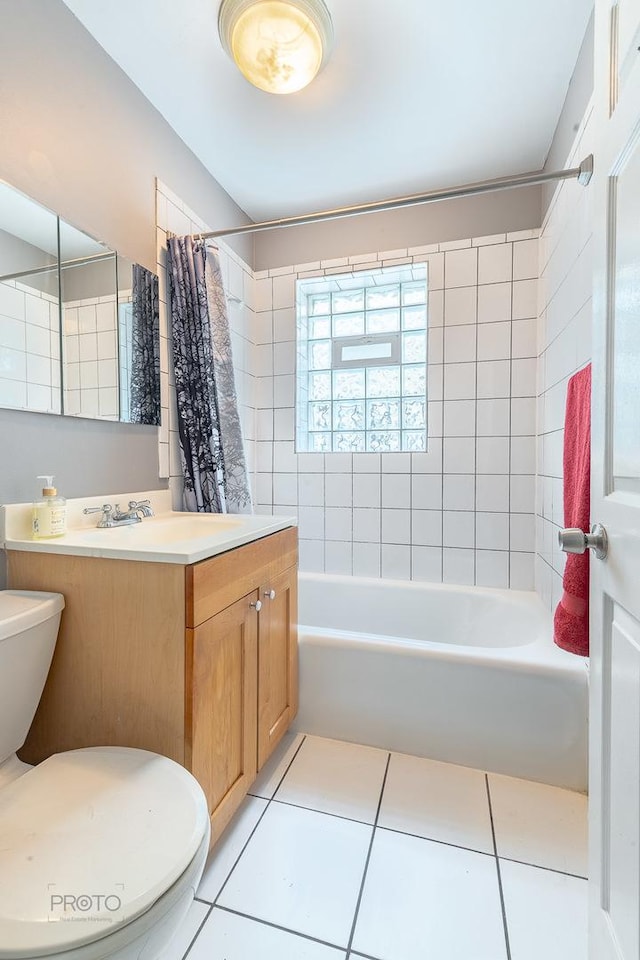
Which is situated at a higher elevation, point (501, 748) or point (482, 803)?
point (501, 748)

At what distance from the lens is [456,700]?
1.41 m

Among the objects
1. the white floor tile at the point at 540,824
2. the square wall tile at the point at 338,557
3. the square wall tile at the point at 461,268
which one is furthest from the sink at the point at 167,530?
the square wall tile at the point at 461,268

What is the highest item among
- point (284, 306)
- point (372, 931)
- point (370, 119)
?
point (370, 119)

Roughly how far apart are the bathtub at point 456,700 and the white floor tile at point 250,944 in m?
0.65

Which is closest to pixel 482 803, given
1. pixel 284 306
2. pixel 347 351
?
pixel 347 351

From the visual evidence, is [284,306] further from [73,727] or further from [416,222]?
[73,727]

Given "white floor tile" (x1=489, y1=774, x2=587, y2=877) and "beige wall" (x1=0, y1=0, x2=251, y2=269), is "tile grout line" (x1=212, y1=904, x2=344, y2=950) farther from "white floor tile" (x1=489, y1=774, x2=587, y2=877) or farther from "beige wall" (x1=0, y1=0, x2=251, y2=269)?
"beige wall" (x1=0, y1=0, x2=251, y2=269)

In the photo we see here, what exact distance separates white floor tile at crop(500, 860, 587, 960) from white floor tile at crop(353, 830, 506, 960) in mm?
34

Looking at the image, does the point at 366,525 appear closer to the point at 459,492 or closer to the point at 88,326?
the point at 459,492

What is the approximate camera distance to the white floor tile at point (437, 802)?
1.19 m

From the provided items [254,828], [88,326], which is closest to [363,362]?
[88,326]

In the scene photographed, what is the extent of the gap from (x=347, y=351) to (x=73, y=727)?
7.13ft

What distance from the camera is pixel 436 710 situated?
4.74ft

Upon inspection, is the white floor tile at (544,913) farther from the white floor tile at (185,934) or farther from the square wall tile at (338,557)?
the square wall tile at (338,557)
